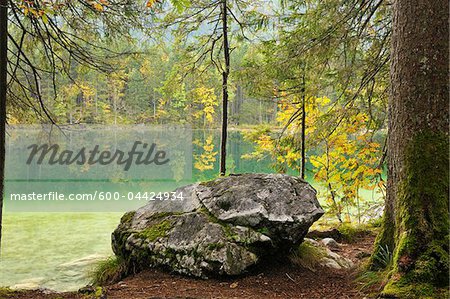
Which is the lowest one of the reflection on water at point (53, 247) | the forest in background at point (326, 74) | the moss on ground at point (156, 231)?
the reflection on water at point (53, 247)

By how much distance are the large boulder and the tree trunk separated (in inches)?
46.4

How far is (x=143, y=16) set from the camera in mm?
5008

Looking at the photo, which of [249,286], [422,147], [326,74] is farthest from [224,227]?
[326,74]

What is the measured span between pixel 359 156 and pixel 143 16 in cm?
394

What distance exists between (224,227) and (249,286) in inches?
23.0

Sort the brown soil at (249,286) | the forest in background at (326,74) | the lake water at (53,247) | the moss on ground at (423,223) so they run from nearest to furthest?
the moss on ground at (423,223) < the forest in background at (326,74) < the brown soil at (249,286) < the lake water at (53,247)

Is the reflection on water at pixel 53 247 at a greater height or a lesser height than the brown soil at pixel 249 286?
lesser

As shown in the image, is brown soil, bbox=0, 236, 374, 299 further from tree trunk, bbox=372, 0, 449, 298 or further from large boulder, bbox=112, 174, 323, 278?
tree trunk, bbox=372, 0, 449, 298

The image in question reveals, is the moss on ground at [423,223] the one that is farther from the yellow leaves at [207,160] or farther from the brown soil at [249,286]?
the yellow leaves at [207,160]

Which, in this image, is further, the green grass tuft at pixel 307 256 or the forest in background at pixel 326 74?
the green grass tuft at pixel 307 256

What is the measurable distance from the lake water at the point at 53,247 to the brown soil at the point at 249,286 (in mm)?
1704

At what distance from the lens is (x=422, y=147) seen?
2678 millimetres

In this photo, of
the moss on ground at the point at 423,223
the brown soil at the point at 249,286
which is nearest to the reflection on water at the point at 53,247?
the brown soil at the point at 249,286

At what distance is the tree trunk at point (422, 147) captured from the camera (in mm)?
2533
